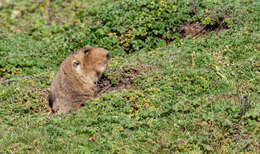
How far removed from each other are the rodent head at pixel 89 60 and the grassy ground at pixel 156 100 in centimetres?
54

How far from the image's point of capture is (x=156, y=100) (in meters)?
6.80

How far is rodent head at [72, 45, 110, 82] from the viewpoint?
7453 mm

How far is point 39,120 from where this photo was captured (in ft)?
22.8

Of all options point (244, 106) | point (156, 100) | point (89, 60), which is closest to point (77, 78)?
point (89, 60)

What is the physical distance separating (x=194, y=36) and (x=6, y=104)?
15.1ft

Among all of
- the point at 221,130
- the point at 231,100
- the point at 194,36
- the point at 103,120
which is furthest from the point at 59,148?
the point at 194,36

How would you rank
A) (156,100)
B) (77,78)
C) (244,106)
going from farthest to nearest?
(77,78) < (156,100) < (244,106)

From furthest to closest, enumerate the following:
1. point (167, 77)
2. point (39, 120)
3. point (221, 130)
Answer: point (167, 77)
point (39, 120)
point (221, 130)

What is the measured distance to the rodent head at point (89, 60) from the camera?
745 centimetres

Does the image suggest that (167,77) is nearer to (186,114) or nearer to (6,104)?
(186,114)

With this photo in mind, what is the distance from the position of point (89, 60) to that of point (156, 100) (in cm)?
155

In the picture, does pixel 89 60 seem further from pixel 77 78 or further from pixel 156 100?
pixel 156 100

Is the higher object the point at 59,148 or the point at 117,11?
the point at 117,11

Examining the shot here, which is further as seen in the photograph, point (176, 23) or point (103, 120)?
point (176, 23)
